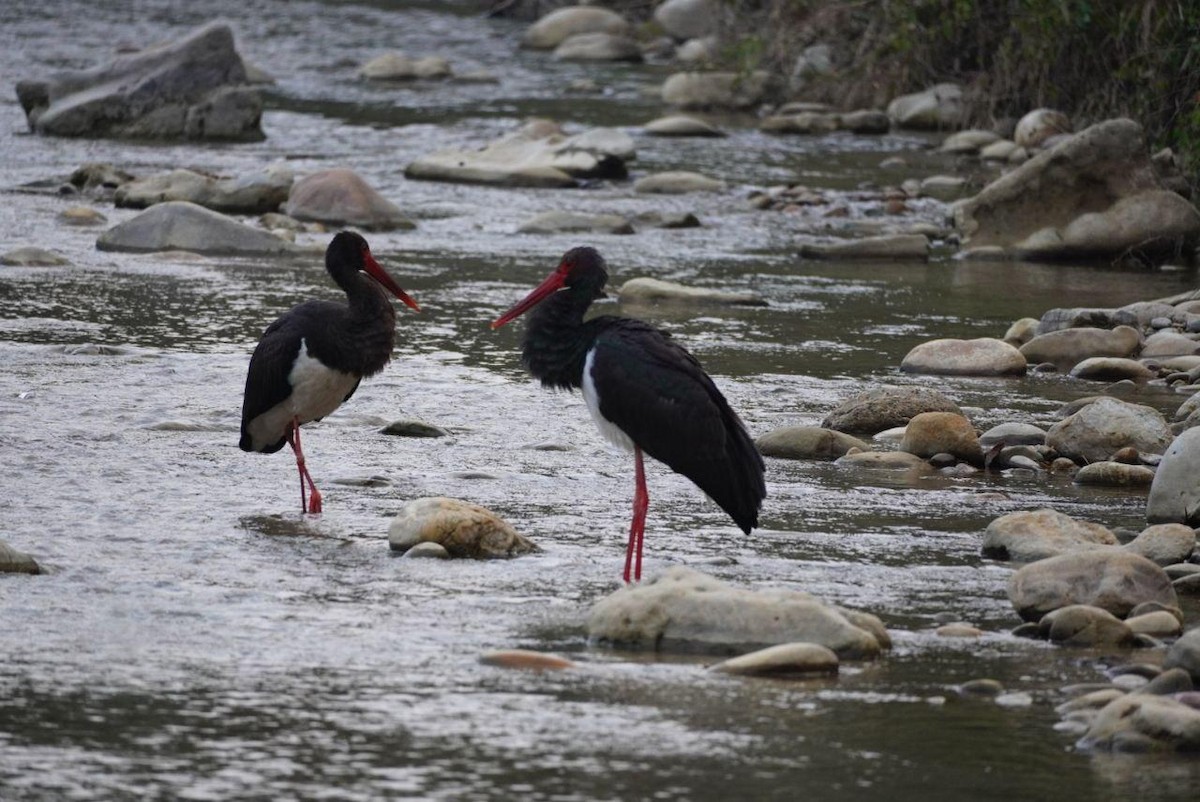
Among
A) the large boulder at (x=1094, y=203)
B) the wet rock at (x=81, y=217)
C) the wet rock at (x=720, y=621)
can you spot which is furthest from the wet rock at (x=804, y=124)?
the wet rock at (x=720, y=621)

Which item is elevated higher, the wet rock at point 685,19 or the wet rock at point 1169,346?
the wet rock at point 685,19

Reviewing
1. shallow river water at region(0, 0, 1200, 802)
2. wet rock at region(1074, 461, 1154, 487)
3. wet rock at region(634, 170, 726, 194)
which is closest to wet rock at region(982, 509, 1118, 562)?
shallow river water at region(0, 0, 1200, 802)

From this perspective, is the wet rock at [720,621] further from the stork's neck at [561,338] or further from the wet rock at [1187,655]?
the stork's neck at [561,338]

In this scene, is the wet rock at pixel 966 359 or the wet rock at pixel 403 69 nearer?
the wet rock at pixel 966 359

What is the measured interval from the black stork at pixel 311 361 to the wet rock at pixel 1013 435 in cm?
254

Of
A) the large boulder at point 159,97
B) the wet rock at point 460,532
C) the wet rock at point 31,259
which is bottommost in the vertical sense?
the wet rock at point 460,532

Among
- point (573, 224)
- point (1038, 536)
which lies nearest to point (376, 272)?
point (1038, 536)

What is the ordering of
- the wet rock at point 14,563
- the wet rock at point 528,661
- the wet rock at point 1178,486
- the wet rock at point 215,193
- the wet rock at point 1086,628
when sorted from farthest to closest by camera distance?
the wet rock at point 215,193
the wet rock at point 1178,486
the wet rock at point 14,563
the wet rock at point 1086,628
the wet rock at point 528,661

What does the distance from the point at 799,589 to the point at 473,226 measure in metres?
8.98

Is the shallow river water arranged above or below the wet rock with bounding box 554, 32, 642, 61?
below

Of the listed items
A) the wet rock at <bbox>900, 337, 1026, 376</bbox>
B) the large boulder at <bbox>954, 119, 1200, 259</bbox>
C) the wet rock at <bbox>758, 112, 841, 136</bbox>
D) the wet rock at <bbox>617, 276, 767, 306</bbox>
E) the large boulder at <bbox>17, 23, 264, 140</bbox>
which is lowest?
the wet rock at <bbox>900, 337, 1026, 376</bbox>

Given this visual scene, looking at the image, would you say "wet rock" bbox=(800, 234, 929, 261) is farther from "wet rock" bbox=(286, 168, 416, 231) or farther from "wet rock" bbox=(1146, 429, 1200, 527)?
"wet rock" bbox=(1146, 429, 1200, 527)

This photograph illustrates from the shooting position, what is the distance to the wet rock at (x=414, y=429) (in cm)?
854

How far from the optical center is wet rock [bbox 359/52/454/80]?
2509 cm
